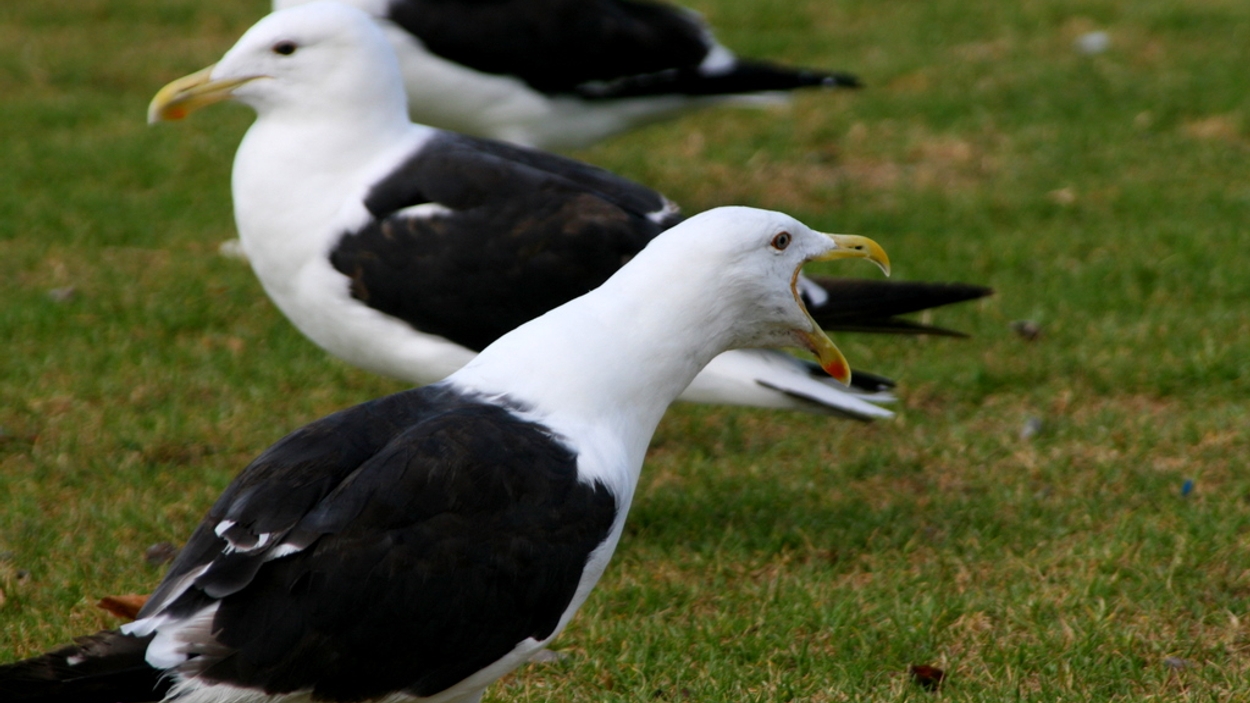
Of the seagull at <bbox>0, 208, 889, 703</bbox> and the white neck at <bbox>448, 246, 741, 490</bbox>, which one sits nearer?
the seagull at <bbox>0, 208, 889, 703</bbox>

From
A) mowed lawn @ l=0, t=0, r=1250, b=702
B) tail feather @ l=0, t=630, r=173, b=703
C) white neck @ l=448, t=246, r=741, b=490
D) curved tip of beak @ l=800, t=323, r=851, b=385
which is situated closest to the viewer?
tail feather @ l=0, t=630, r=173, b=703

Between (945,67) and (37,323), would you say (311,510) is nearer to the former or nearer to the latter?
(37,323)

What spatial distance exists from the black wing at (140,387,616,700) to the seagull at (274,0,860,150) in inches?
155

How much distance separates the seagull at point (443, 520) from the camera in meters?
2.88

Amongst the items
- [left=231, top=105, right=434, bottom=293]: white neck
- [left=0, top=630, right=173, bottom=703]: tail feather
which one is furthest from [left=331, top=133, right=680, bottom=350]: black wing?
[left=0, top=630, right=173, bottom=703]: tail feather

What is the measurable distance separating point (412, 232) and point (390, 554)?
5.91ft

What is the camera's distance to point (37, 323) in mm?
6324

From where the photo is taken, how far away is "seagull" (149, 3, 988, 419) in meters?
4.59

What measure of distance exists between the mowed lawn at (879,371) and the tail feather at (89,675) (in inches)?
45.6

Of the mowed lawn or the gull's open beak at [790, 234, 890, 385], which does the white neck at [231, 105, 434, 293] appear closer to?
the mowed lawn

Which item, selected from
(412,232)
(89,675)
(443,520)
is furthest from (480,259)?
(89,675)

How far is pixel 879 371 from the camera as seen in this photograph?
6.09m

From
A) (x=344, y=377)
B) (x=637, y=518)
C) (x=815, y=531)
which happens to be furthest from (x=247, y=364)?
(x=815, y=531)

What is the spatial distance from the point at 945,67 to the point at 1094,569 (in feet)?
20.0
